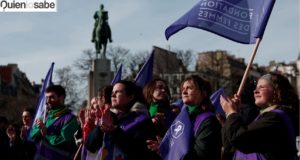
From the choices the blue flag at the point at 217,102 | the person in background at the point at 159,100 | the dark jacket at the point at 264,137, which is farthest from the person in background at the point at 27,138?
the dark jacket at the point at 264,137

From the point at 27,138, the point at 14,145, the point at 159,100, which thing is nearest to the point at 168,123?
the point at 159,100

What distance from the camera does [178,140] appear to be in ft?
16.1

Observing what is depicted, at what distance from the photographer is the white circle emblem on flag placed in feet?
16.2

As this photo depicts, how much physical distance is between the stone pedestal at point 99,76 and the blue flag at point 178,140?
23319 millimetres

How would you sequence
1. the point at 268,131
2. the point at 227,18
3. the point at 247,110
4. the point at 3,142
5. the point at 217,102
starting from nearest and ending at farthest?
the point at 268,131
the point at 247,110
the point at 227,18
the point at 217,102
the point at 3,142

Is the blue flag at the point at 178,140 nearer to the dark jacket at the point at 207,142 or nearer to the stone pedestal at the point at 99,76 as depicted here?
the dark jacket at the point at 207,142

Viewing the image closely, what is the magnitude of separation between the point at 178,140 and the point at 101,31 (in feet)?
91.0

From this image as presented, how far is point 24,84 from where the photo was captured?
268 feet

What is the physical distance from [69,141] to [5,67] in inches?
2878

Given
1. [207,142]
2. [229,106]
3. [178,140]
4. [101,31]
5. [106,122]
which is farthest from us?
[101,31]

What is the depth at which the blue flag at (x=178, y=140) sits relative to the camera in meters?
4.82

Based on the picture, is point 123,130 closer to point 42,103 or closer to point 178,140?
point 178,140

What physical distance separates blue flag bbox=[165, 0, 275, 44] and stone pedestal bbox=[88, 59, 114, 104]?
74.6 feet

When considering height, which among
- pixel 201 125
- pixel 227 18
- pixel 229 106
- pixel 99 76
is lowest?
pixel 99 76
